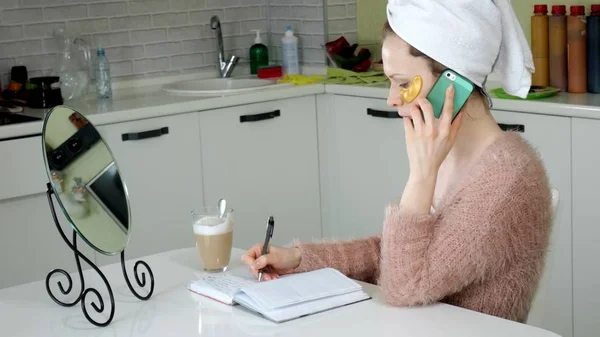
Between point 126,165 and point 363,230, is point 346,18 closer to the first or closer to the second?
point 363,230

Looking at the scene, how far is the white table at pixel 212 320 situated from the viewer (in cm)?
175

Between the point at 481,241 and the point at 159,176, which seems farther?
the point at 159,176

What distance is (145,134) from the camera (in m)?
3.85

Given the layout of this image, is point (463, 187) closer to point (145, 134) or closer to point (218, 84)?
point (145, 134)

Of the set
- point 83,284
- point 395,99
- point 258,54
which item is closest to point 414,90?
point 395,99

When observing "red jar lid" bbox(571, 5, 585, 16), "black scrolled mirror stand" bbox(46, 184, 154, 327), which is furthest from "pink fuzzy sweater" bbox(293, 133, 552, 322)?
"red jar lid" bbox(571, 5, 585, 16)

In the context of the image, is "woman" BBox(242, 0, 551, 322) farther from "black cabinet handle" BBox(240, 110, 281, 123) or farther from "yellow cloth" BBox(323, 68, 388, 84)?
"yellow cloth" BBox(323, 68, 388, 84)

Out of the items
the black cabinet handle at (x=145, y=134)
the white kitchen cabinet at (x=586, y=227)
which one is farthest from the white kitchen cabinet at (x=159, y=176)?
the white kitchen cabinet at (x=586, y=227)

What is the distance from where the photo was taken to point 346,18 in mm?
4762

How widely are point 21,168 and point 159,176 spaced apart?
0.59m

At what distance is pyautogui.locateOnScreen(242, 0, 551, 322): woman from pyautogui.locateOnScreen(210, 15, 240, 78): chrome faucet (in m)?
2.67

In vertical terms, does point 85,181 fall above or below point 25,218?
above

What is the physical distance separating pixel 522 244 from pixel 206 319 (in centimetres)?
63

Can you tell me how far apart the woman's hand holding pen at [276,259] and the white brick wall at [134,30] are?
2404mm
